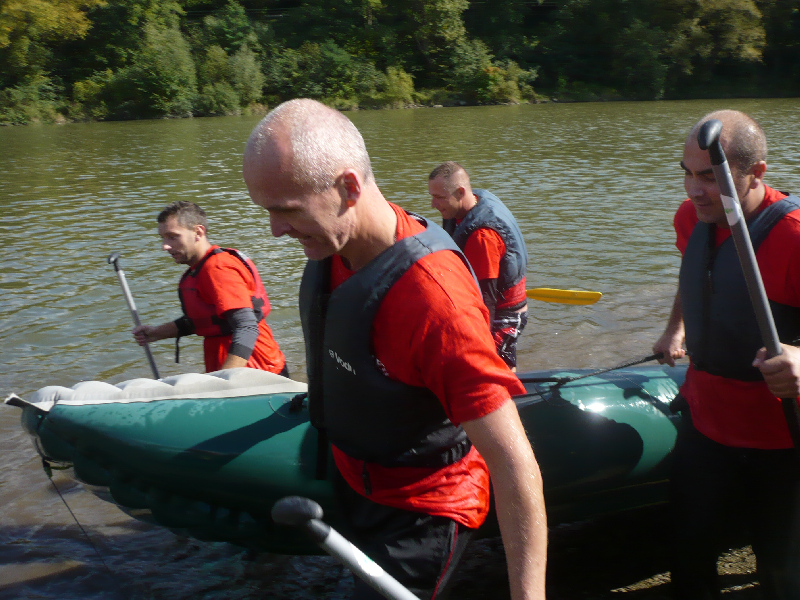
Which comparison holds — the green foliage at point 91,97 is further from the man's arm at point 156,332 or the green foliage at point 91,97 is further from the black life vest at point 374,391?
the black life vest at point 374,391

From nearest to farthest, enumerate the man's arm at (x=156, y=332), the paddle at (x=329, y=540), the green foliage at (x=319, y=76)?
the paddle at (x=329, y=540) < the man's arm at (x=156, y=332) < the green foliage at (x=319, y=76)

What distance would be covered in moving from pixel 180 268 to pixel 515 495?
8.01 meters

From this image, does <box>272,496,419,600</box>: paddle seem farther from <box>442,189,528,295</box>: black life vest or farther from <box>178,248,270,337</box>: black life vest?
<box>442,189,528,295</box>: black life vest

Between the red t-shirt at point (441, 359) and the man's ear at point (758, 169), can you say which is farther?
the man's ear at point (758, 169)

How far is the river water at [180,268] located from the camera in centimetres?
347

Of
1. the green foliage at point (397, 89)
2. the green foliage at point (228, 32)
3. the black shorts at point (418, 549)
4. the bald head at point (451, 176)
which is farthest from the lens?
the green foliage at point (228, 32)

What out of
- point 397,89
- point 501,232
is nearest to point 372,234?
point 501,232

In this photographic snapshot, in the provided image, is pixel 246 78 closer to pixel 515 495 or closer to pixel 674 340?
pixel 674 340

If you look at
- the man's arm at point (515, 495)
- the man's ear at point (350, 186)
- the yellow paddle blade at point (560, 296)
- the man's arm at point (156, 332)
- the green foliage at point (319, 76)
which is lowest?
the yellow paddle blade at point (560, 296)

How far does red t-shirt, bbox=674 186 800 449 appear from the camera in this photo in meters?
2.19

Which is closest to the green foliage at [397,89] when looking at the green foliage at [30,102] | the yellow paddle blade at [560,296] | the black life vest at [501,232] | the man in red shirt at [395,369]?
the green foliage at [30,102]

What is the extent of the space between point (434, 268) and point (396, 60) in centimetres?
4475

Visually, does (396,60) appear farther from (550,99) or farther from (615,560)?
(615,560)

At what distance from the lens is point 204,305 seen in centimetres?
371
